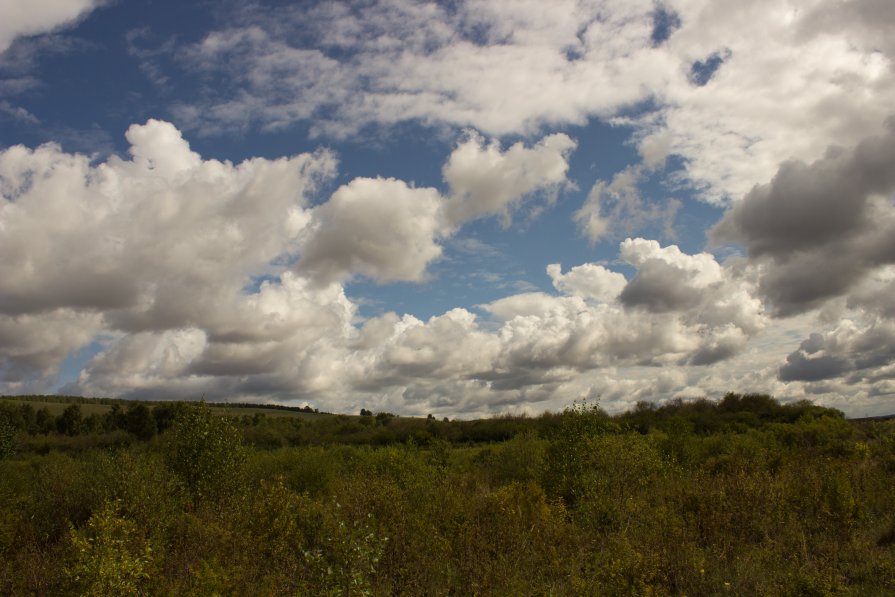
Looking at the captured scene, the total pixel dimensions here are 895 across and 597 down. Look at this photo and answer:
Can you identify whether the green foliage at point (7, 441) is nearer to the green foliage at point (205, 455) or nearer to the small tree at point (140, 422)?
the small tree at point (140, 422)

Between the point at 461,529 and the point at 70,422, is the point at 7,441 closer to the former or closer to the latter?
the point at 70,422

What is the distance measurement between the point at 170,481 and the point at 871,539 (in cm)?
2796

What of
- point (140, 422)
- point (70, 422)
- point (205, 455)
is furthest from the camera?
point (70, 422)

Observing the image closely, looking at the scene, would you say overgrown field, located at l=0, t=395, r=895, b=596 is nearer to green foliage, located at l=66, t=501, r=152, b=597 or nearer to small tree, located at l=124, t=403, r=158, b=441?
green foliage, located at l=66, t=501, r=152, b=597

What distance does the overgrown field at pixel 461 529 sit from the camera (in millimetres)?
14344

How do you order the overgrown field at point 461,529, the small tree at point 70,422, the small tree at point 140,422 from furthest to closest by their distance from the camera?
1. the small tree at point 70,422
2. the small tree at point 140,422
3. the overgrown field at point 461,529

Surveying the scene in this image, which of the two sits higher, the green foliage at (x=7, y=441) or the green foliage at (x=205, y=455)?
the green foliage at (x=205, y=455)

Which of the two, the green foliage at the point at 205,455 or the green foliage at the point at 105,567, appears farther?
the green foliage at the point at 205,455

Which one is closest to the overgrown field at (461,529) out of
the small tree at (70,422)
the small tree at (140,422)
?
the small tree at (140,422)

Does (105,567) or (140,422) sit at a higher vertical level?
(105,567)

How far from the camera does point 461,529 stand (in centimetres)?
1897

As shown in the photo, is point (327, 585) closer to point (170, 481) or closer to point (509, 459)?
point (170, 481)

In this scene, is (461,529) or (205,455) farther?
(205,455)

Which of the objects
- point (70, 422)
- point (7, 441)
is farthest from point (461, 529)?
point (70, 422)
